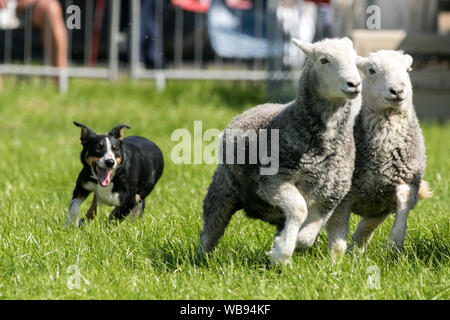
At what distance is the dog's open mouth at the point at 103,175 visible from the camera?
15.7ft

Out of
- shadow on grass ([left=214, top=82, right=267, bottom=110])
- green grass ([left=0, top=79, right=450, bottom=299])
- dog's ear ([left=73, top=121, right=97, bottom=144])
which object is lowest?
green grass ([left=0, top=79, right=450, bottom=299])

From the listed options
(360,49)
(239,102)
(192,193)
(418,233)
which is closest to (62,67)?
(239,102)

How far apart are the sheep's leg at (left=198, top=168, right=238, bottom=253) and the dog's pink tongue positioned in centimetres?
85

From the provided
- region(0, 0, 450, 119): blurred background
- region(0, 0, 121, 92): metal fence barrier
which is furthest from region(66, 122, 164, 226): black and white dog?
region(0, 0, 121, 92): metal fence barrier

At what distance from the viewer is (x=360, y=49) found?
9633 millimetres

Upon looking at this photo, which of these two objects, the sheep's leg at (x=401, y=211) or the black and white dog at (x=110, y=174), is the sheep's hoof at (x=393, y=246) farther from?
the black and white dog at (x=110, y=174)

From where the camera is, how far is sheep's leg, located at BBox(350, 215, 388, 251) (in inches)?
171

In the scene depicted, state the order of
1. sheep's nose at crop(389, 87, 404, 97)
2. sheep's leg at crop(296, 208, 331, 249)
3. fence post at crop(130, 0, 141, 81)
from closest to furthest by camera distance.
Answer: sheep's leg at crop(296, 208, 331, 249), sheep's nose at crop(389, 87, 404, 97), fence post at crop(130, 0, 141, 81)

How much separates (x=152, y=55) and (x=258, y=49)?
1.79 meters

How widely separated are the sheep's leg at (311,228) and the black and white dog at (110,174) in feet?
4.56

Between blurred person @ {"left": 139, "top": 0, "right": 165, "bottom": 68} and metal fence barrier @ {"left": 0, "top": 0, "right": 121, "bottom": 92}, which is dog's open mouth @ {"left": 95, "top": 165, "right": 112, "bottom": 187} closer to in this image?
metal fence barrier @ {"left": 0, "top": 0, "right": 121, "bottom": 92}

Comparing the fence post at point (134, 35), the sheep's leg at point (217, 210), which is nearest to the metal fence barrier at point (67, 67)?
the fence post at point (134, 35)
